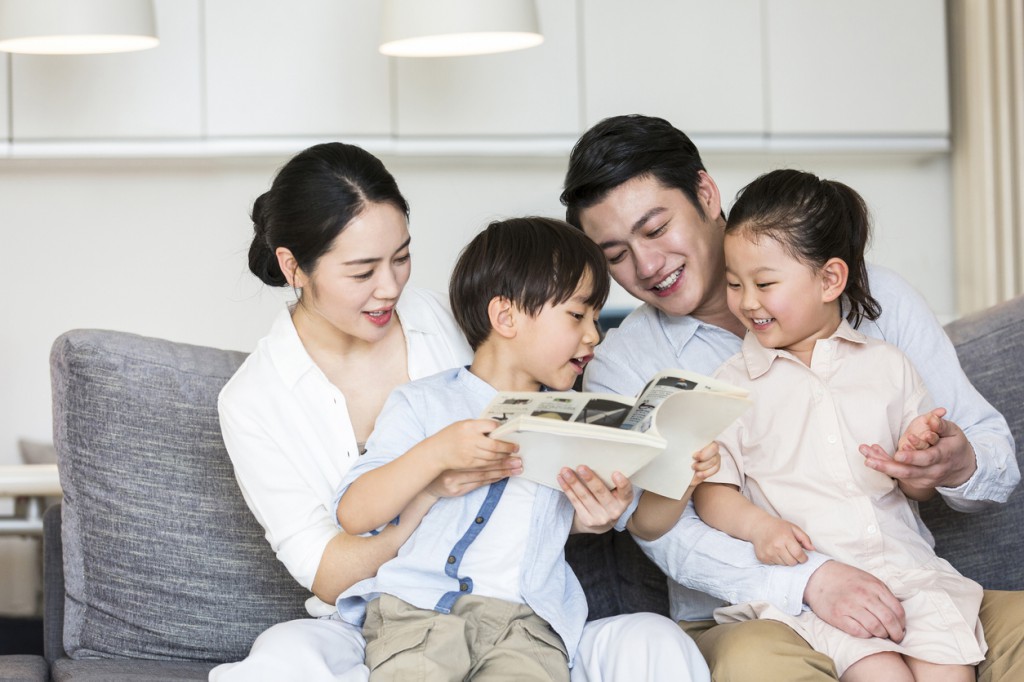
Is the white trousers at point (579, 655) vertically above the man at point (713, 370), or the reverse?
the man at point (713, 370)

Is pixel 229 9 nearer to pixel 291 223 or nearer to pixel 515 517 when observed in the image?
pixel 291 223

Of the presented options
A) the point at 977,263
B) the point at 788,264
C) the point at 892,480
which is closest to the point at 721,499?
the point at 892,480

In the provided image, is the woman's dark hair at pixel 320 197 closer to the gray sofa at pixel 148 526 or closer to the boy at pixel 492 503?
the boy at pixel 492 503

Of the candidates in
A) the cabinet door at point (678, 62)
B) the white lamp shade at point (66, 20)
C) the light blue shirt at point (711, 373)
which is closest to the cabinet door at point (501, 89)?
the cabinet door at point (678, 62)

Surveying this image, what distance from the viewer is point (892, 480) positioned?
1865mm

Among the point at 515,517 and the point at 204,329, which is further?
the point at 204,329

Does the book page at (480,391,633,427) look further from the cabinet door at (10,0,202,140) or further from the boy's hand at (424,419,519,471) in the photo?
the cabinet door at (10,0,202,140)

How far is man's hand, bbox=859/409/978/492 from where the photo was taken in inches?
68.3

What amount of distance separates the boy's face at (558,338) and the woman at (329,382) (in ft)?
0.66

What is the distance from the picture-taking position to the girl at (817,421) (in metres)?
1.79

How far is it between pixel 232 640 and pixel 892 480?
1111 millimetres

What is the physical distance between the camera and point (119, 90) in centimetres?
372

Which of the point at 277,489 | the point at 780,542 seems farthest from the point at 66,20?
the point at 780,542

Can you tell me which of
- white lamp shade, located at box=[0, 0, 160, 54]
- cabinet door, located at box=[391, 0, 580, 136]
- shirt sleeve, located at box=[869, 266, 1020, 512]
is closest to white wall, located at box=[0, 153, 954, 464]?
cabinet door, located at box=[391, 0, 580, 136]
